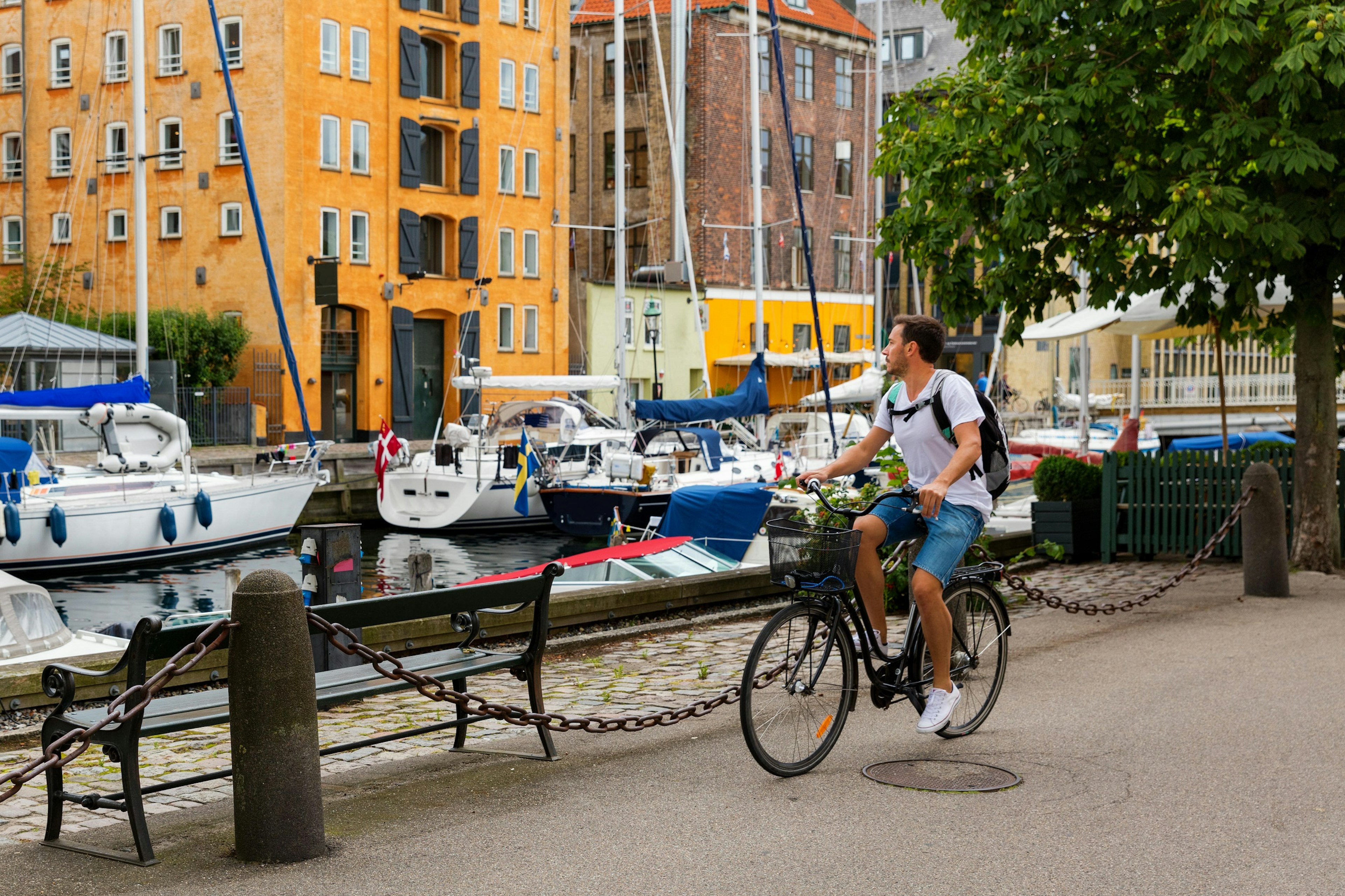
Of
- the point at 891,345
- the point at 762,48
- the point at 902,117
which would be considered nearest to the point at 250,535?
the point at 902,117

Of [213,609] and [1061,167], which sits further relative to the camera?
[213,609]

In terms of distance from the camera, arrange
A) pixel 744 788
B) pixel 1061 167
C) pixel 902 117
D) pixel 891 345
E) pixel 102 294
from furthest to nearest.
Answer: pixel 102 294
pixel 902 117
pixel 1061 167
pixel 891 345
pixel 744 788

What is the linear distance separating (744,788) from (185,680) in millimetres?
3615

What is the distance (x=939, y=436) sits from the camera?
7242mm

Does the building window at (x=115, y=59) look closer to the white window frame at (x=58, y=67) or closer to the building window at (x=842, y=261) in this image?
the white window frame at (x=58, y=67)

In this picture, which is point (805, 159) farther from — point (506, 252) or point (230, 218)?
point (230, 218)

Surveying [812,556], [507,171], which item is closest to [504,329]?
[507,171]

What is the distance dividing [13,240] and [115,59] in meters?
6.82

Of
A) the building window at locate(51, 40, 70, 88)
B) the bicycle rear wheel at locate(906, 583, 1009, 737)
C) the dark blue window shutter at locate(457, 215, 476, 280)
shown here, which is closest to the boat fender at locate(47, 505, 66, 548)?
the bicycle rear wheel at locate(906, 583, 1009, 737)

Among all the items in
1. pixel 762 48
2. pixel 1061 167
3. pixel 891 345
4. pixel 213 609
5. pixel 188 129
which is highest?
pixel 762 48

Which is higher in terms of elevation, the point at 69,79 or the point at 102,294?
the point at 69,79

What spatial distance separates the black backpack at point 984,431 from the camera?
23.7ft

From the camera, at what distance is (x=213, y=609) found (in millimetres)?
22438

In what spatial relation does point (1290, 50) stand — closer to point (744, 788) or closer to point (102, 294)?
point (744, 788)
